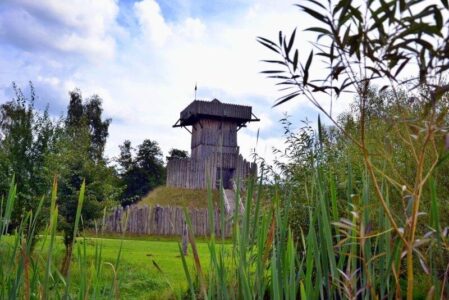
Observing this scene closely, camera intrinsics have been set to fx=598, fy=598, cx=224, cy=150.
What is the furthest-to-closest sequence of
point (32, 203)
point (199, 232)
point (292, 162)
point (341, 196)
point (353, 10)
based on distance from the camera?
point (199, 232), point (32, 203), point (292, 162), point (341, 196), point (353, 10)

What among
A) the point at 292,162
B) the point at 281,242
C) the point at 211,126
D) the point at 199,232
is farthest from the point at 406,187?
the point at 211,126

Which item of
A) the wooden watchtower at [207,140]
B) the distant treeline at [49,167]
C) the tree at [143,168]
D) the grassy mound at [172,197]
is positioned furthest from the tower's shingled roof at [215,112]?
the distant treeline at [49,167]

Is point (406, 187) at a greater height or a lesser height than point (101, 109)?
lesser

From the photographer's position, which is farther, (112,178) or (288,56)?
(112,178)

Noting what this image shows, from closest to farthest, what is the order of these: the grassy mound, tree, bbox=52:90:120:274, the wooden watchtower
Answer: tree, bbox=52:90:120:274, the grassy mound, the wooden watchtower

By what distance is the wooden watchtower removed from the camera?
116 ft

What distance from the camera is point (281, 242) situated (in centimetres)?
193

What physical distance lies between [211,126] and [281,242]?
34.8 m

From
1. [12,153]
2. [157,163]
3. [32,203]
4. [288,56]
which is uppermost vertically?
[157,163]

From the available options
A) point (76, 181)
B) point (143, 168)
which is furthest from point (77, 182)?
Result: point (143, 168)

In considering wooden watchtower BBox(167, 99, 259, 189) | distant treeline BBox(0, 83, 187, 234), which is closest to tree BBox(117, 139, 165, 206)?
wooden watchtower BBox(167, 99, 259, 189)

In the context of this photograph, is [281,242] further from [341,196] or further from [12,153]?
[12,153]

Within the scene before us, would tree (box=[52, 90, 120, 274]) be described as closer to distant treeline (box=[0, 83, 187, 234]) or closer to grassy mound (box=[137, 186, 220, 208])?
distant treeline (box=[0, 83, 187, 234])

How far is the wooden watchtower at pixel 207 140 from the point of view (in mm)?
35491
